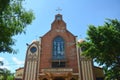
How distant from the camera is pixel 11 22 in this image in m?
11.3

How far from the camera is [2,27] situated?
1030cm

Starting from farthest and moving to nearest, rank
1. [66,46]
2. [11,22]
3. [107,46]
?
[66,46]
[107,46]
[11,22]

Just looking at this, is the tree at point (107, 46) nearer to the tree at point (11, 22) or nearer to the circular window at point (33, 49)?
the tree at point (11, 22)

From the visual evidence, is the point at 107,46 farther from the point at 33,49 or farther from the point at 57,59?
the point at 33,49

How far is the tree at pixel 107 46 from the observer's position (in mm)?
16172

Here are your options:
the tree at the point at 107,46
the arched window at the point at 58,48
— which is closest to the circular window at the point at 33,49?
the arched window at the point at 58,48

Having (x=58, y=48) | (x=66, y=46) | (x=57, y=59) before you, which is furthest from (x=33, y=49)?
(x=66, y=46)

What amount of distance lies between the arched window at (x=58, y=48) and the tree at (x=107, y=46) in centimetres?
823

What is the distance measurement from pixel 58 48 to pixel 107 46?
1122 centimetres

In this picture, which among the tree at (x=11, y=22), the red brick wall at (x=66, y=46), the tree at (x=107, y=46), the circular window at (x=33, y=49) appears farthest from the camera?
the circular window at (x=33, y=49)

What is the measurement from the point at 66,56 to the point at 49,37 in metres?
4.42

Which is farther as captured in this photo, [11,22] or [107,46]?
[107,46]

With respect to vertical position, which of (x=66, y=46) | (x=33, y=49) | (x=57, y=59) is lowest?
(x=57, y=59)

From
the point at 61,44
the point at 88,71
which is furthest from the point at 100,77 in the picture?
the point at 61,44
